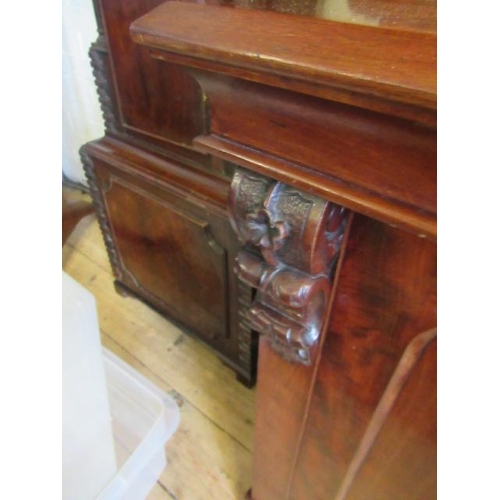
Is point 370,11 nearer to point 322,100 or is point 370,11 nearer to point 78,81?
point 322,100

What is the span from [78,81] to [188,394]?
107 cm

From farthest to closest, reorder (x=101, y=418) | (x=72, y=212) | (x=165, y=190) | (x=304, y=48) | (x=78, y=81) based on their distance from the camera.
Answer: (x=72, y=212) → (x=78, y=81) → (x=165, y=190) → (x=101, y=418) → (x=304, y=48)

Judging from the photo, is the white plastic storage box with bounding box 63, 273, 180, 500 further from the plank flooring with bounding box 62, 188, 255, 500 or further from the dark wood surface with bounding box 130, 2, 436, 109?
the dark wood surface with bounding box 130, 2, 436, 109

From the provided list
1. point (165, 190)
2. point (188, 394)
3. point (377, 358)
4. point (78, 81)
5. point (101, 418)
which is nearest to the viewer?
point (377, 358)

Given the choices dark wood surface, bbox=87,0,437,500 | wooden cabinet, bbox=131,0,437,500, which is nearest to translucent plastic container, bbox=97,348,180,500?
dark wood surface, bbox=87,0,437,500

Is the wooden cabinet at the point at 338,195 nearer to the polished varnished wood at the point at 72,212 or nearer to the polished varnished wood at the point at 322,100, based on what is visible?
the polished varnished wood at the point at 322,100

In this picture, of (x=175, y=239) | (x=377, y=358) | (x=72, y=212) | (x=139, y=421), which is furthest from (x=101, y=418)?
(x=72, y=212)

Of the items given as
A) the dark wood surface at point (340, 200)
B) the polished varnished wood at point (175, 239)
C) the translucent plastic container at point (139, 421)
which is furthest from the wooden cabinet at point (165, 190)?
the dark wood surface at point (340, 200)

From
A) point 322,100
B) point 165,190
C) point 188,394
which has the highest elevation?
point 322,100

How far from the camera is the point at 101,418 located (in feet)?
2.30

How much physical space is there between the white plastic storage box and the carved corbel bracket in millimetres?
294
